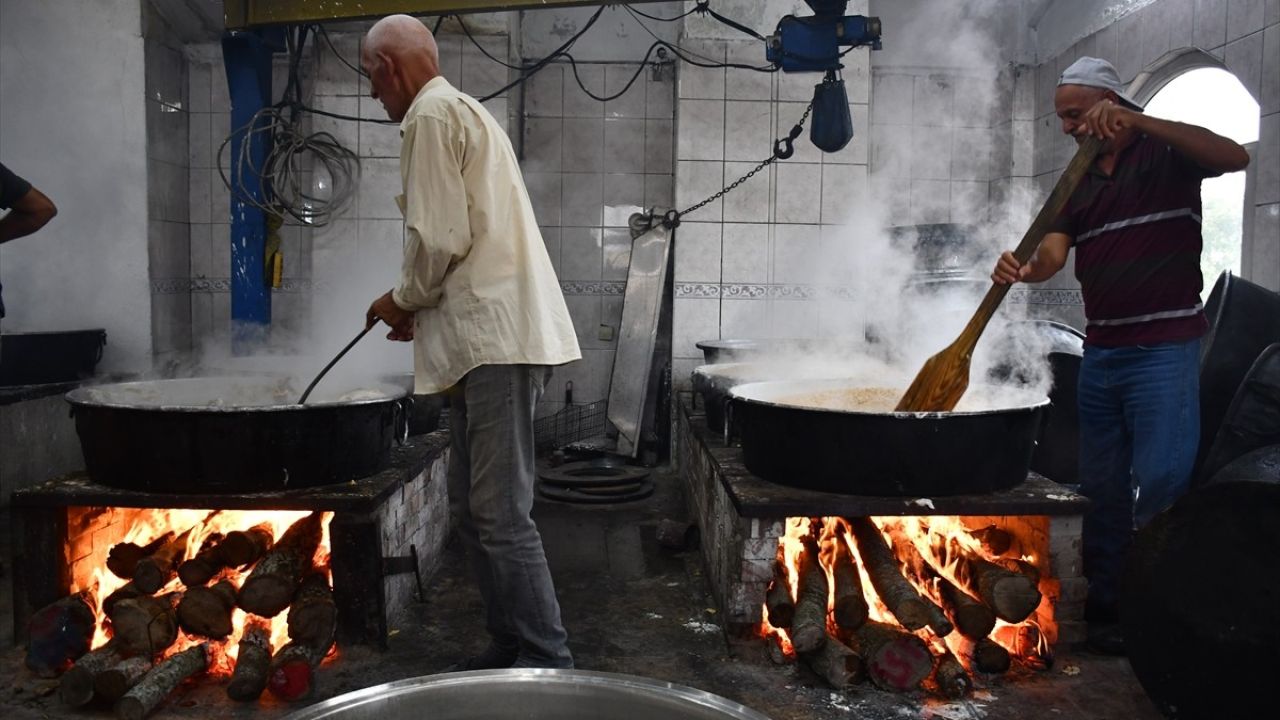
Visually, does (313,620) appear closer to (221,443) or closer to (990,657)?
(221,443)

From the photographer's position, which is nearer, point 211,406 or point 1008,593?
point 1008,593

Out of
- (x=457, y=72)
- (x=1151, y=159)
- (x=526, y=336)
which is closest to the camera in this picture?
(x=526, y=336)

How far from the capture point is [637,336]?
6562 mm

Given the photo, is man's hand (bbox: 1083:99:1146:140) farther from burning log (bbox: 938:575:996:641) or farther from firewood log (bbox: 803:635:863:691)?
firewood log (bbox: 803:635:863:691)

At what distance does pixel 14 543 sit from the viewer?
10.0ft

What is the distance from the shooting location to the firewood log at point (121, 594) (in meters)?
→ 3.01

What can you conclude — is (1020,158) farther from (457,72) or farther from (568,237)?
(457,72)

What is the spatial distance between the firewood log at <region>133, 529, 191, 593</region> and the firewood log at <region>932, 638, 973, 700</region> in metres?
2.51

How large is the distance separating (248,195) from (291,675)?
3466 mm

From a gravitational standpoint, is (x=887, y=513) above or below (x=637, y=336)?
below

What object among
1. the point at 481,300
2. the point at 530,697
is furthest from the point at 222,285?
Result: the point at 530,697

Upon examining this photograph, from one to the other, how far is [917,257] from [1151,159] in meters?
2.72

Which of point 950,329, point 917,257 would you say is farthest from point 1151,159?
point 917,257

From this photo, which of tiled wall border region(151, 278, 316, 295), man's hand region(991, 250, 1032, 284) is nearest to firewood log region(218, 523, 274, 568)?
man's hand region(991, 250, 1032, 284)
